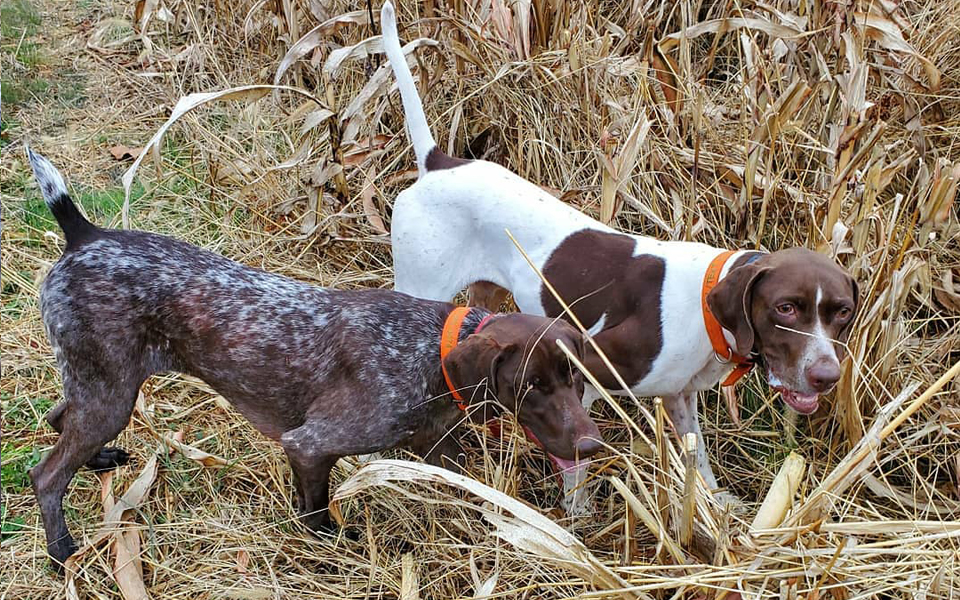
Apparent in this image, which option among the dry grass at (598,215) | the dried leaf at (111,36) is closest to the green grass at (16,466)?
the dry grass at (598,215)

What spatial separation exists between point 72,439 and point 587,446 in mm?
1842

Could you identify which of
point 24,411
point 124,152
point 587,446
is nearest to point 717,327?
point 587,446

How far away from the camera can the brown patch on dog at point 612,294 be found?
3.57 m

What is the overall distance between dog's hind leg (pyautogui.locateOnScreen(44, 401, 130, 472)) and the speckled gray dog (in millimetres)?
114

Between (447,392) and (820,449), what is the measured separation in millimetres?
1628

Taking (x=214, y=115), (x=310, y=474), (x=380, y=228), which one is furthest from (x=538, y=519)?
(x=214, y=115)

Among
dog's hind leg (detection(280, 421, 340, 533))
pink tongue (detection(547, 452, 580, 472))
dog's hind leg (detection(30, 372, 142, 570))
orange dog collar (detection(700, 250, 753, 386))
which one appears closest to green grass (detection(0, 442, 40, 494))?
dog's hind leg (detection(30, 372, 142, 570))

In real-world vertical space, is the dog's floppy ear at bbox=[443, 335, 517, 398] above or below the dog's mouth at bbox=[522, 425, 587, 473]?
above

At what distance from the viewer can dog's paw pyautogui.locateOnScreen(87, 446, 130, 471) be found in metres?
3.84

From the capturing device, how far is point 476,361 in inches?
122

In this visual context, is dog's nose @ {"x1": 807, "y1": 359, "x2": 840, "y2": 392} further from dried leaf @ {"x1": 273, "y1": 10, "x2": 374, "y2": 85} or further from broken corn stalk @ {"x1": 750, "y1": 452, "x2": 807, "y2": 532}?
dried leaf @ {"x1": 273, "y1": 10, "x2": 374, "y2": 85}

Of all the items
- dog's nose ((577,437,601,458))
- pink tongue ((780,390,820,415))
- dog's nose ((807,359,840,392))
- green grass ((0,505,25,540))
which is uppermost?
dog's nose ((807,359,840,392))

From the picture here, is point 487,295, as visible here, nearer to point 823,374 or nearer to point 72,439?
point 823,374

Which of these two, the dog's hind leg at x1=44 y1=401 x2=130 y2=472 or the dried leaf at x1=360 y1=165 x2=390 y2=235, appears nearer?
the dog's hind leg at x1=44 y1=401 x2=130 y2=472
